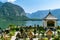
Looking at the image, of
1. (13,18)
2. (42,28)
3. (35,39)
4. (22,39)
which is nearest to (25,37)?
(22,39)

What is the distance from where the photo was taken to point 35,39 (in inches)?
921

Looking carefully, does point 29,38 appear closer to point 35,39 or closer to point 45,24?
point 35,39

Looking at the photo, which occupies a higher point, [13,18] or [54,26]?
[54,26]

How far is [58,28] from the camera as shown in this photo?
31.6 metres

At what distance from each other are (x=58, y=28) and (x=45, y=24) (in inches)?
74.4

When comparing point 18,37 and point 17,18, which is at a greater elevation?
point 18,37

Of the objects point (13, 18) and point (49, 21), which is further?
point (13, 18)

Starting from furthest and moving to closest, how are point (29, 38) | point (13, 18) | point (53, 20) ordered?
point (13, 18), point (53, 20), point (29, 38)

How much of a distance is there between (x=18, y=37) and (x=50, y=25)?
9571 mm

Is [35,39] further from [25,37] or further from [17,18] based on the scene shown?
[17,18]

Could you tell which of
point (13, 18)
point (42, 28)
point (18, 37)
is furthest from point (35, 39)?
point (13, 18)

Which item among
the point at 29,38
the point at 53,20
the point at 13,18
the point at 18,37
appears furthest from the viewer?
the point at 13,18

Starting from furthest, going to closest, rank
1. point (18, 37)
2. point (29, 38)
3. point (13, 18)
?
1. point (13, 18)
2. point (18, 37)
3. point (29, 38)

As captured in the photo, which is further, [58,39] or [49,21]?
[49,21]
